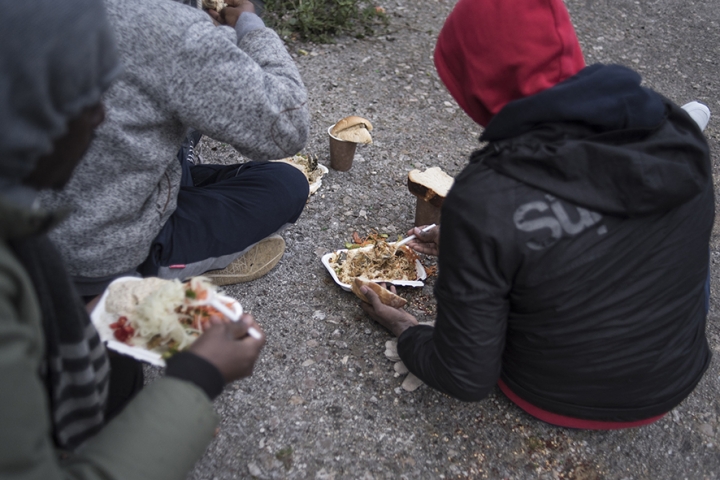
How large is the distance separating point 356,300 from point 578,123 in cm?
134

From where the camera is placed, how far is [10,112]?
0.88m

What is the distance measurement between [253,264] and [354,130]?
1.01 metres

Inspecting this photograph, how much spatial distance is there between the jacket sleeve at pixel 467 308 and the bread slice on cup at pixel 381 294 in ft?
1.48

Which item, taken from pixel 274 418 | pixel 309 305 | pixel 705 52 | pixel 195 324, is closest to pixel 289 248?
pixel 309 305

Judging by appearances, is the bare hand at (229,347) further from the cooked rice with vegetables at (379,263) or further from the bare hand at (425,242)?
the bare hand at (425,242)

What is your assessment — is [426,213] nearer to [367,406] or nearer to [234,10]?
[367,406]

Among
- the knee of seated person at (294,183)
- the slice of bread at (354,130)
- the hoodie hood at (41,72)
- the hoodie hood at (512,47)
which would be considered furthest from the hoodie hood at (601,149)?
the slice of bread at (354,130)

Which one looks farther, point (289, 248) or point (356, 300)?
point (289, 248)

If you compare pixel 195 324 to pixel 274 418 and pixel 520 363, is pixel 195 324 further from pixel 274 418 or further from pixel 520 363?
pixel 520 363

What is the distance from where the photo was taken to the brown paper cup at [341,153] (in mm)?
3133

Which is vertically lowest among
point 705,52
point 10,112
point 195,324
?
point 705,52

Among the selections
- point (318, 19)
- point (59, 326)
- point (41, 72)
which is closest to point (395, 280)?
point (59, 326)

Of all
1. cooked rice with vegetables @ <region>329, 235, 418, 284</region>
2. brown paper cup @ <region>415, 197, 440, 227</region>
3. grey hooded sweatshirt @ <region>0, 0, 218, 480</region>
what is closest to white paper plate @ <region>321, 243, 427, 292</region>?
cooked rice with vegetables @ <region>329, 235, 418, 284</region>

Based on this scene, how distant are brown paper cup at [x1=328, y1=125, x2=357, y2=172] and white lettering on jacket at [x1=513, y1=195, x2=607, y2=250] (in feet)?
5.71
